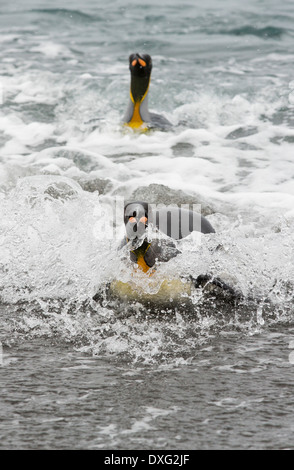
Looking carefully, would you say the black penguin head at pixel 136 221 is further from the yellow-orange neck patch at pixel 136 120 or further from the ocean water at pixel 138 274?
the yellow-orange neck patch at pixel 136 120

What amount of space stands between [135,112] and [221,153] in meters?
1.34

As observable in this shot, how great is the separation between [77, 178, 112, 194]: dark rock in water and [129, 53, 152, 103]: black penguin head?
2.05 meters

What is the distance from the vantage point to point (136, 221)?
4.28 m

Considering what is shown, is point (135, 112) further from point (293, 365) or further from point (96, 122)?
point (293, 365)

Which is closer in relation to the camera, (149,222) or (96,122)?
(149,222)

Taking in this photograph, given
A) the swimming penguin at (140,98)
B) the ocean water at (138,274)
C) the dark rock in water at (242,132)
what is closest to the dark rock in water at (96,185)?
the ocean water at (138,274)

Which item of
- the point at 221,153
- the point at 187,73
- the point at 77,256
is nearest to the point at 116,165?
the point at 221,153

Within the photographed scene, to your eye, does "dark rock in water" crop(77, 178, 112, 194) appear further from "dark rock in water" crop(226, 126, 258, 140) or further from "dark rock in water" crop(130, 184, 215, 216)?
"dark rock in water" crop(226, 126, 258, 140)

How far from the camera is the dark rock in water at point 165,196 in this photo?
6824mm

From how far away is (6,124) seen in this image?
10.1 metres

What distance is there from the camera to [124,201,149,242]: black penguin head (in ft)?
14.1

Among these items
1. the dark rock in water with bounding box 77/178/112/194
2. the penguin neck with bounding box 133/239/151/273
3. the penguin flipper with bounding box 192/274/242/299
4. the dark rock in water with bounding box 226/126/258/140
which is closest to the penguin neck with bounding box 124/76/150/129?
the dark rock in water with bounding box 226/126/258/140

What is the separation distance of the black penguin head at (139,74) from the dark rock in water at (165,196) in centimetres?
246
